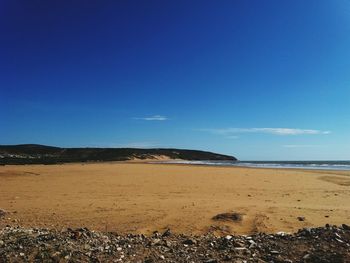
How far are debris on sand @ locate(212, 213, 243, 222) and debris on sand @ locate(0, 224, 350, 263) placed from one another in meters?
2.58

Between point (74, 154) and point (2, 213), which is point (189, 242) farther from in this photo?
point (74, 154)

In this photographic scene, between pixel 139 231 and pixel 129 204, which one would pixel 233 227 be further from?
pixel 129 204

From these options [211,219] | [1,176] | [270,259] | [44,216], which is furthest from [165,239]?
[1,176]

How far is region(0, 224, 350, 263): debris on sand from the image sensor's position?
253 inches

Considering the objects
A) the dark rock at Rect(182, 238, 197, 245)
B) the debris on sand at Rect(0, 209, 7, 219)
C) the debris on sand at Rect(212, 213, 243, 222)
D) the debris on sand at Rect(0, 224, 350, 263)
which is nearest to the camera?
the debris on sand at Rect(0, 224, 350, 263)

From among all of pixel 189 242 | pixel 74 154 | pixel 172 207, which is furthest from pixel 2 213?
pixel 74 154

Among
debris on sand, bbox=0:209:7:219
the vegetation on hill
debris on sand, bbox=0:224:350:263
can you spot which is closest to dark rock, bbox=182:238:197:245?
debris on sand, bbox=0:224:350:263

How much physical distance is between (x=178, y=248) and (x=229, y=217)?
3.63 m

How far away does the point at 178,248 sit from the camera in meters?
7.03

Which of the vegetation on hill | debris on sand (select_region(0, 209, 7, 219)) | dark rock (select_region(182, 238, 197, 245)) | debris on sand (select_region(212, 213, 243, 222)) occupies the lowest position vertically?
debris on sand (select_region(0, 209, 7, 219))

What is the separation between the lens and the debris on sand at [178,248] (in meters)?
6.41

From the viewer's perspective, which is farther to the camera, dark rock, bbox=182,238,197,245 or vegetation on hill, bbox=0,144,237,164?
vegetation on hill, bbox=0,144,237,164

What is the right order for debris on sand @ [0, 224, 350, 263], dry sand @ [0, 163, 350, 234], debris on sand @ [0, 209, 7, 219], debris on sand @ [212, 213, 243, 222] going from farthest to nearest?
debris on sand @ [0, 209, 7, 219], debris on sand @ [212, 213, 243, 222], dry sand @ [0, 163, 350, 234], debris on sand @ [0, 224, 350, 263]

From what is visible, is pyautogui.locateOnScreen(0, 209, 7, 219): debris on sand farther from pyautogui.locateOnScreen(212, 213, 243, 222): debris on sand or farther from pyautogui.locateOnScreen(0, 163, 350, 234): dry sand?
pyautogui.locateOnScreen(212, 213, 243, 222): debris on sand
